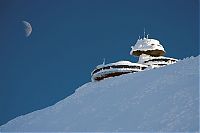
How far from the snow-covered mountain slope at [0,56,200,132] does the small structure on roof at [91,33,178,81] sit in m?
→ 7.13

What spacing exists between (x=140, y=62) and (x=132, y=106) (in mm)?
23575

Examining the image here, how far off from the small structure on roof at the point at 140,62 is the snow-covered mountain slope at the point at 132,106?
713 cm

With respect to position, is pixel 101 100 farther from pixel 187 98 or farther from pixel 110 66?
pixel 110 66

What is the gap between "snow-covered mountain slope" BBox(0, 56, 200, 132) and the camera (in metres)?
21.4

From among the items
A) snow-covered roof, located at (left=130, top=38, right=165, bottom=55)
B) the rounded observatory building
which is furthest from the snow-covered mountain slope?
snow-covered roof, located at (left=130, top=38, right=165, bottom=55)

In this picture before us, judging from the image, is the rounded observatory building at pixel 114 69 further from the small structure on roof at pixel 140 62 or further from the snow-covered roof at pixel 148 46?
the snow-covered roof at pixel 148 46

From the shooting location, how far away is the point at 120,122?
2358cm

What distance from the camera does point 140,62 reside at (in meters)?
48.8

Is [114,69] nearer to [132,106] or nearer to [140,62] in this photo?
[140,62]

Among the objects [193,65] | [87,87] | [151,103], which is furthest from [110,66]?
[151,103]

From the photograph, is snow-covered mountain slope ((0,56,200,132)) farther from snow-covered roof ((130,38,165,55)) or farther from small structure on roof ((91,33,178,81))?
snow-covered roof ((130,38,165,55))

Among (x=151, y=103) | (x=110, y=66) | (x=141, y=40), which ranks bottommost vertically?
(x=151, y=103)

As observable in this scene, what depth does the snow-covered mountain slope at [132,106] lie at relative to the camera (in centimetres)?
2144

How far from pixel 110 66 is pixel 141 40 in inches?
448
